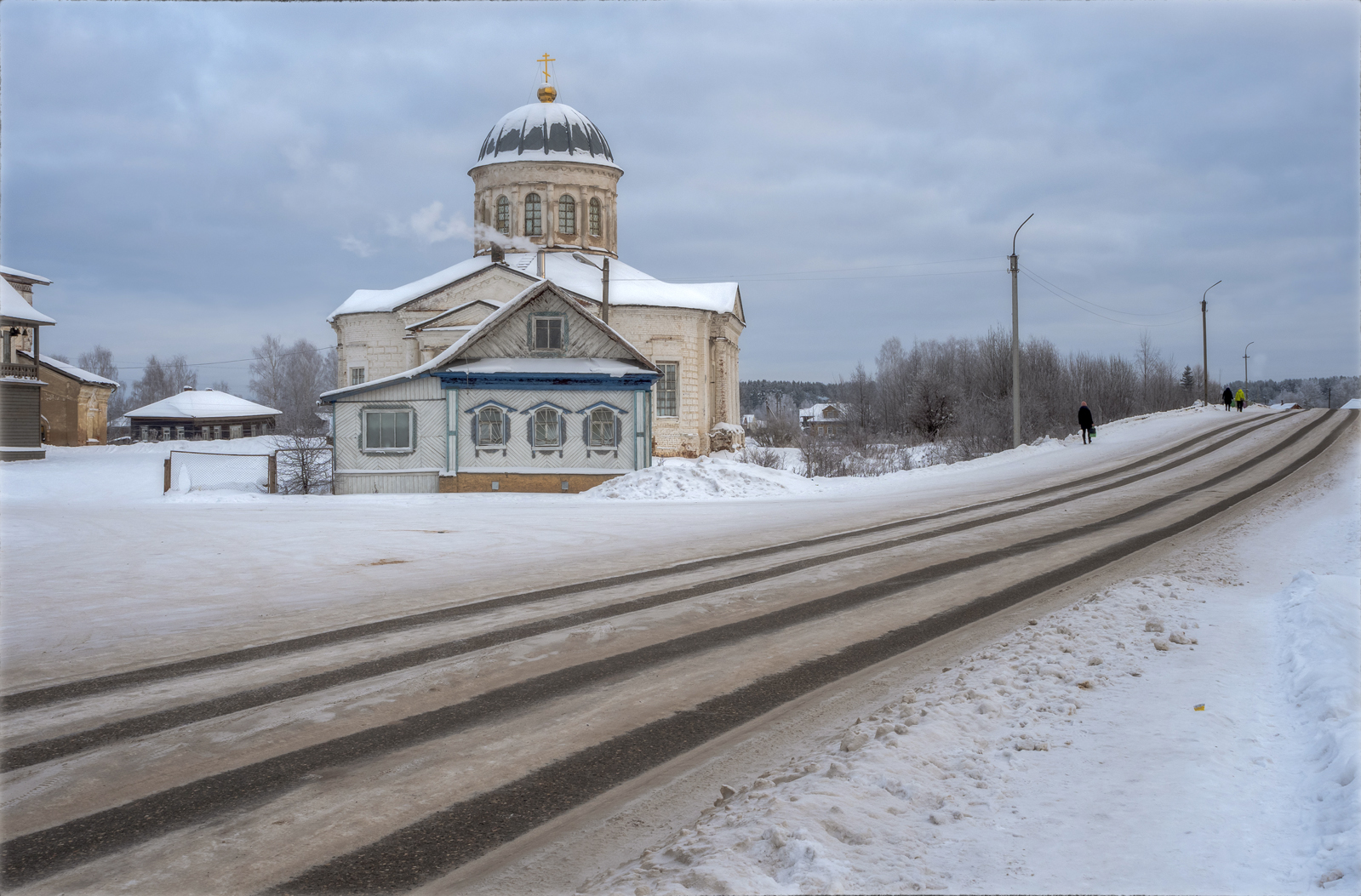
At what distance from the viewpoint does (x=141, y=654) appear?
723 centimetres

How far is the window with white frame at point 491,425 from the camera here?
83.8ft

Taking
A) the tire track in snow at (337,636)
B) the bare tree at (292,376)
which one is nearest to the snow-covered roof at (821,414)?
the bare tree at (292,376)

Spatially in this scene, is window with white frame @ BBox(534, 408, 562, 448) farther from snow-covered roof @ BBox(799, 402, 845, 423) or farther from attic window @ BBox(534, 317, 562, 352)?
snow-covered roof @ BBox(799, 402, 845, 423)

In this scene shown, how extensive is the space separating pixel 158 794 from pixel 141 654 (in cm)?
334

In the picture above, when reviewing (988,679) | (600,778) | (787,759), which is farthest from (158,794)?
(988,679)

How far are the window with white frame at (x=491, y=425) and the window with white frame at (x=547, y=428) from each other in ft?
3.21

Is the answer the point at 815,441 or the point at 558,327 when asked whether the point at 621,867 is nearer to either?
the point at 558,327

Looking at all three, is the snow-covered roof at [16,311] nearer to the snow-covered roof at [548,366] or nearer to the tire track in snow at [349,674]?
the snow-covered roof at [548,366]

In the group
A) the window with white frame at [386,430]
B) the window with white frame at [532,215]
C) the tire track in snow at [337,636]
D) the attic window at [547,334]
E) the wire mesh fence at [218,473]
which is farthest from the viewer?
the window with white frame at [532,215]

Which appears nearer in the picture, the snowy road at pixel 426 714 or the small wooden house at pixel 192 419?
the snowy road at pixel 426 714

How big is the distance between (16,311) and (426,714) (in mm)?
35027

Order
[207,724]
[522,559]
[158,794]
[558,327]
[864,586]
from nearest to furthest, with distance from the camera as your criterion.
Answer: [158,794] < [207,724] < [864,586] < [522,559] < [558,327]

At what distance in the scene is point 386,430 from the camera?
25.8 m

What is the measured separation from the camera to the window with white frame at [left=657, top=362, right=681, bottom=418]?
120 feet
